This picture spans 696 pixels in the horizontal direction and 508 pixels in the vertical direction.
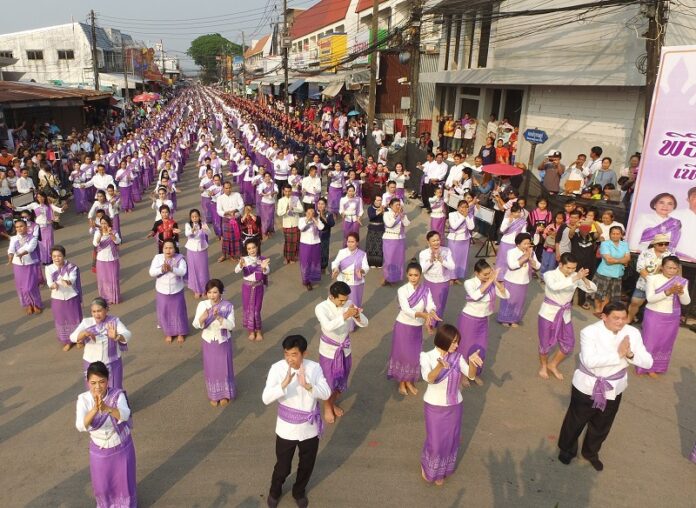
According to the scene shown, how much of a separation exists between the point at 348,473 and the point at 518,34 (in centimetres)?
1477

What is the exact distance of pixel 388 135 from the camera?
21578 millimetres

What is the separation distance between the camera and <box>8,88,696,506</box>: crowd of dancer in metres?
3.74

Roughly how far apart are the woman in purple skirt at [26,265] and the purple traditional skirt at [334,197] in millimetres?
6626

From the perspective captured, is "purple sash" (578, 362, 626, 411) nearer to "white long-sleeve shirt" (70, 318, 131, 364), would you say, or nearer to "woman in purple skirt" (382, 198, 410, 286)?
"white long-sleeve shirt" (70, 318, 131, 364)

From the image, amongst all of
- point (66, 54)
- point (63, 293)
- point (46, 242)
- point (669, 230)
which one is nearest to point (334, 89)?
point (46, 242)

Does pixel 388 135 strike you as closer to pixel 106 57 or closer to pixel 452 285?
pixel 452 285

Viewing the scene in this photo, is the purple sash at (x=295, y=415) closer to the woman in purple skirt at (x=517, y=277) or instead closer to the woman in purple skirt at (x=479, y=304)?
the woman in purple skirt at (x=479, y=304)

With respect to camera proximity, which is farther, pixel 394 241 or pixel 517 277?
pixel 394 241

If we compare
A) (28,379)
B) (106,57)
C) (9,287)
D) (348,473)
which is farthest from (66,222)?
(106,57)

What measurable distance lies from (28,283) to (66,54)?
4025cm

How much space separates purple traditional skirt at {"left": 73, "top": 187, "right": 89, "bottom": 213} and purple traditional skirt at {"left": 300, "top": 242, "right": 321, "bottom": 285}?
757 centimetres

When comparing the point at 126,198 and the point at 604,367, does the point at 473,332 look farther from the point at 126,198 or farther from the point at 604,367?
the point at 126,198

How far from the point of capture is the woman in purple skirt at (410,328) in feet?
16.9

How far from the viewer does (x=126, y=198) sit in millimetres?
13141
